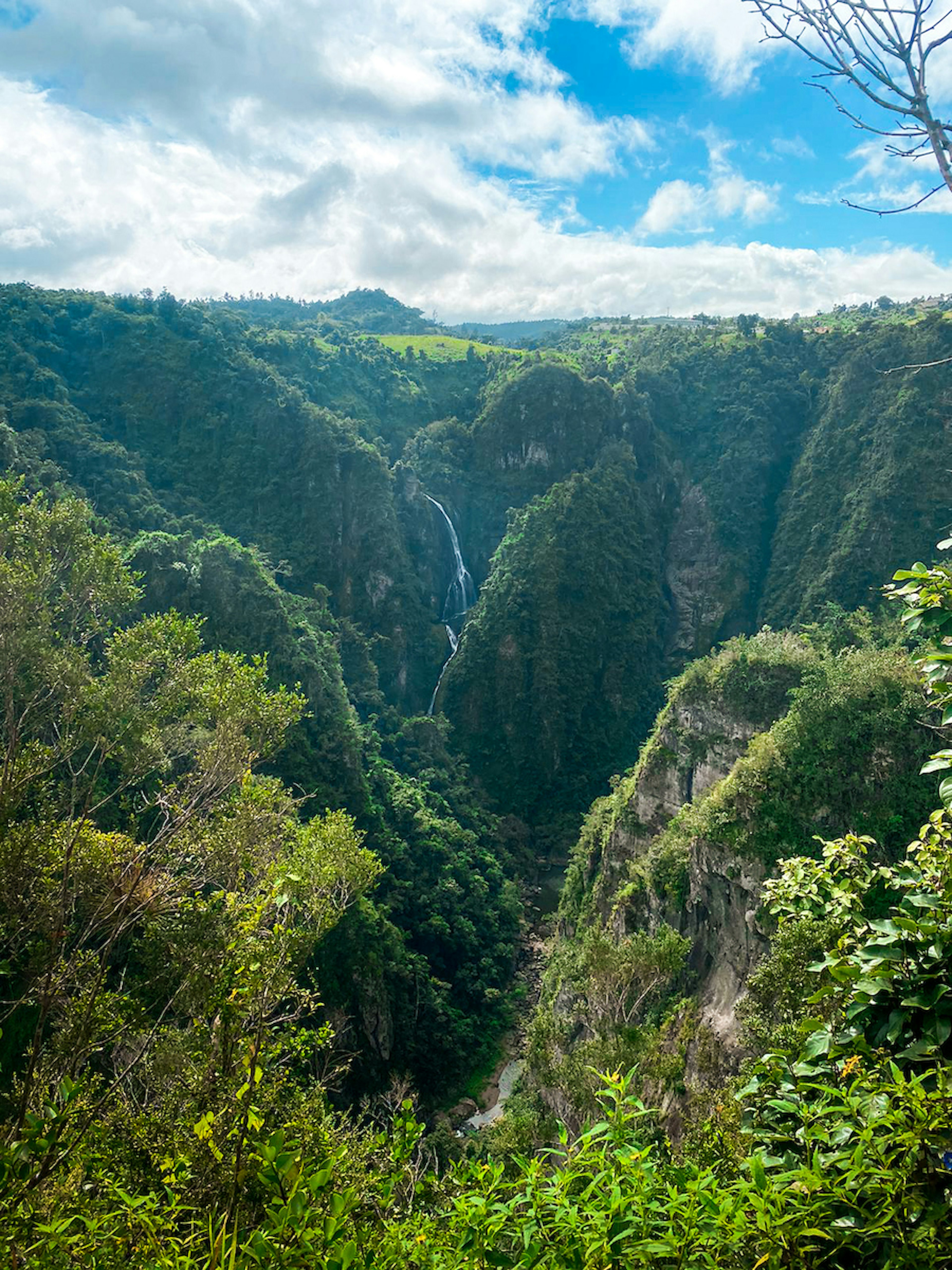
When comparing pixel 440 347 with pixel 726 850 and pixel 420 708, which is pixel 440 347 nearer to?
pixel 420 708

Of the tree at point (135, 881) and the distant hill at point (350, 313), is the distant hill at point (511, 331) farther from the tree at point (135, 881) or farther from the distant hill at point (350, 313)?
the tree at point (135, 881)

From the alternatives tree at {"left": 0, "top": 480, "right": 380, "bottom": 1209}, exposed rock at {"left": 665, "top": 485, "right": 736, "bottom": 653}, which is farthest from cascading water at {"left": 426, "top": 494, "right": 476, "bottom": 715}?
tree at {"left": 0, "top": 480, "right": 380, "bottom": 1209}

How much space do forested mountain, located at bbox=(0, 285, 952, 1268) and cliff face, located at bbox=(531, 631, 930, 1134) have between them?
0.38ft

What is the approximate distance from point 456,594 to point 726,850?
4548 centimetres

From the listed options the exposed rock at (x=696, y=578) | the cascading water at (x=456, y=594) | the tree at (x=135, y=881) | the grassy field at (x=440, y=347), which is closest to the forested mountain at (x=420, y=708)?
the tree at (x=135, y=881)

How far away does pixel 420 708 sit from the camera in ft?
185

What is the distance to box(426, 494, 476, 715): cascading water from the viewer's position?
6006 cm

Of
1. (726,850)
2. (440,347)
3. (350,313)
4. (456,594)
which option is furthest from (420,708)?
(350,313)

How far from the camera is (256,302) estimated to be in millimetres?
131500

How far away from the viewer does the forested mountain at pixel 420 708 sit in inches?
297

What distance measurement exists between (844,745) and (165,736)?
14893 mm

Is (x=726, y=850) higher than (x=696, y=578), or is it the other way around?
(x=696, y=578)

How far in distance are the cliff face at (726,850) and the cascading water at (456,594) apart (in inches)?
1405

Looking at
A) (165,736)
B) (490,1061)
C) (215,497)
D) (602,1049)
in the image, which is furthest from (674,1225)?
(215,497)
